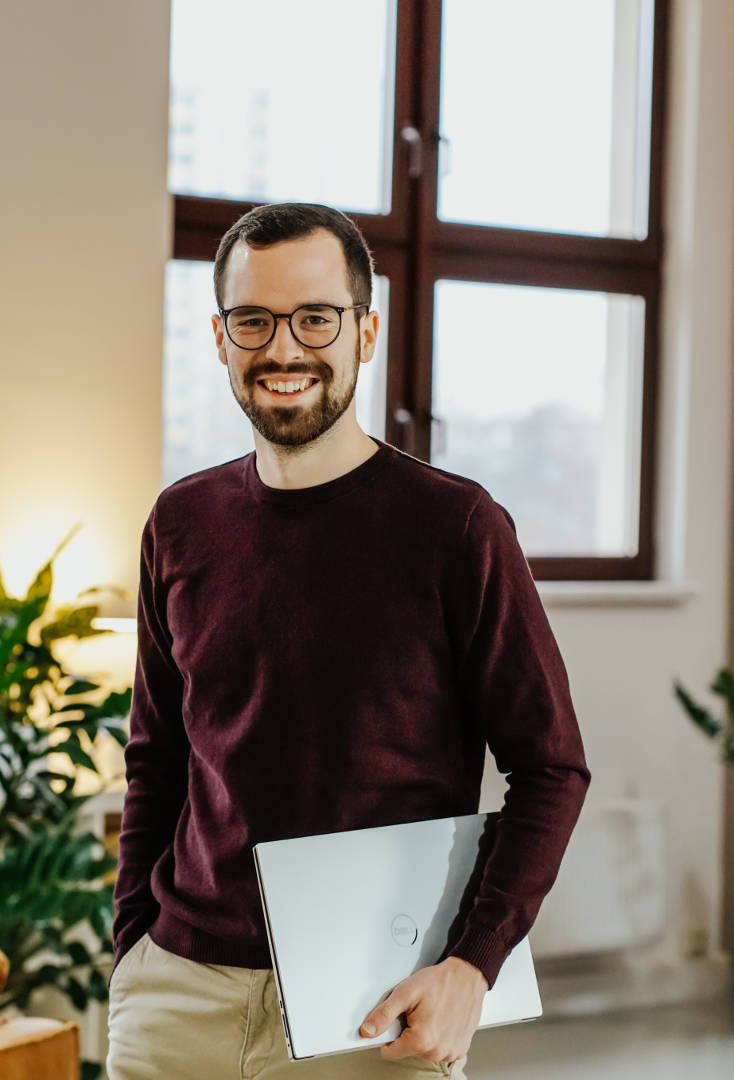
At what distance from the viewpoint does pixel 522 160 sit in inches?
120

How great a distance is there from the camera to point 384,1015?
38.2 inches

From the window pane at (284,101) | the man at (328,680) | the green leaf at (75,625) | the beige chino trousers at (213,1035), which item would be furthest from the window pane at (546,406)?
the beige chino trousers at (213,1035)

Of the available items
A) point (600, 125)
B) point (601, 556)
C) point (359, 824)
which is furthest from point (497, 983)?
point (600, 125)

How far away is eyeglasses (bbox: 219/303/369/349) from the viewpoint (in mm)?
1084

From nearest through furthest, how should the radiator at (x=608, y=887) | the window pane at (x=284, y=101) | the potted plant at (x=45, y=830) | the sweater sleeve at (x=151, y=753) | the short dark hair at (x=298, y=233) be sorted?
the short dark hair at (x=298, y=233), the sweater sleeve at (x=151, y=753), the potted plant at (x=45, y=830), the window pane at (x=284, y=101), the radiator at (x=608, y=887)

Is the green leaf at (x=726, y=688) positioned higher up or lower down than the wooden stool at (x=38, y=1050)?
higher up

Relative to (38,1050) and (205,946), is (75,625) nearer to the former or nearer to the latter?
(38,1050)

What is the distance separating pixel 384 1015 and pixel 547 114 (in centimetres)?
266

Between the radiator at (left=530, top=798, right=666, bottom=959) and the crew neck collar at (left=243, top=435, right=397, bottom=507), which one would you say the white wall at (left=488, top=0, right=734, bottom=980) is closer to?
the radiator at (left=530, top=798, right=666, bottom=959)

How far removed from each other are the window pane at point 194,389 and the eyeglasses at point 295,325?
168 centimetres

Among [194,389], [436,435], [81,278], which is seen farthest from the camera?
[436,435]

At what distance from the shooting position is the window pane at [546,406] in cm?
303

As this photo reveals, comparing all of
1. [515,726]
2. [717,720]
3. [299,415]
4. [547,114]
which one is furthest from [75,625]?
[547,114]

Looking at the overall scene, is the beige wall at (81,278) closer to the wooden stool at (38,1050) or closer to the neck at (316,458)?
the wooden stool at (38,1050)
